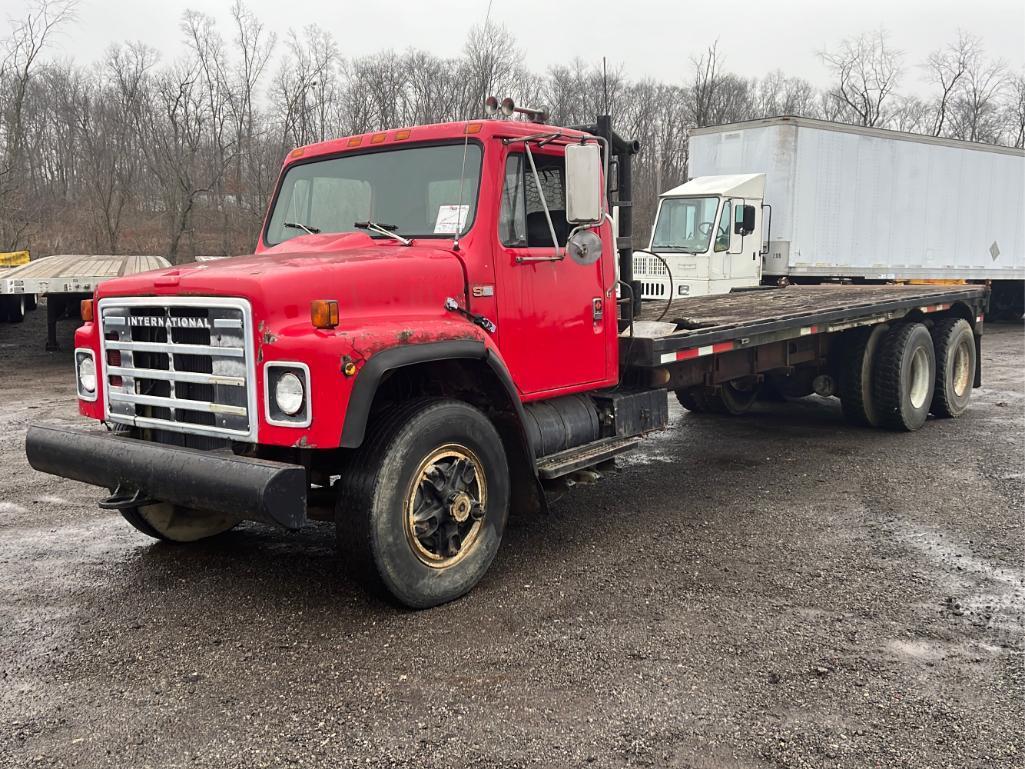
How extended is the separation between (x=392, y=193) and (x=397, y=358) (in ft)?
4.67

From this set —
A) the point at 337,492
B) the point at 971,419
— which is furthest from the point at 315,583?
the point at 971,419

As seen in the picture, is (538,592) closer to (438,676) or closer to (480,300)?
(438,676)

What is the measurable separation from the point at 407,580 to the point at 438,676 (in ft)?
2.00

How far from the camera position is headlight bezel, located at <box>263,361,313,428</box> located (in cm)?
368

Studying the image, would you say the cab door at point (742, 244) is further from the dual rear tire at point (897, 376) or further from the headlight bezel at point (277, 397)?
the headlight bezel at point (277, 397)

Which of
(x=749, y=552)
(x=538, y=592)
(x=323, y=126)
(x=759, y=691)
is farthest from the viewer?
(x=323, y=126)

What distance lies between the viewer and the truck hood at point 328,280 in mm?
3836

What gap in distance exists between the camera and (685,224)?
14.5 m

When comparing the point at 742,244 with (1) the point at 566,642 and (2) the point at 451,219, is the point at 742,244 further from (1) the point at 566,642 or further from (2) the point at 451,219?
(1) the point at 566,642

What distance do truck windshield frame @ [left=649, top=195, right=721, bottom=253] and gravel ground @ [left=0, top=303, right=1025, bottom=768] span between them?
26.9 feet

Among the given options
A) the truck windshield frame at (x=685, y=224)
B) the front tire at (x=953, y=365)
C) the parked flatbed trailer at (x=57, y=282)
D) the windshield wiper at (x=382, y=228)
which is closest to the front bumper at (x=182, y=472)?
the windshield wiper at (x=382, y=228)

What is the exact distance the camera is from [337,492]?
170 inches

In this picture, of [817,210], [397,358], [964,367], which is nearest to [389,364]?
[397,358]

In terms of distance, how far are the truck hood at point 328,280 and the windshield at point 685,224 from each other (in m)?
10.2
